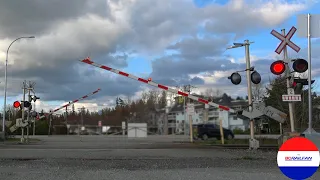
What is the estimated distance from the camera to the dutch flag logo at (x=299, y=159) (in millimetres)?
5336

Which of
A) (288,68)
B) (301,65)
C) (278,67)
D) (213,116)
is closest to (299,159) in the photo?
(301,65)

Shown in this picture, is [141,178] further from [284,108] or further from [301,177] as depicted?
[284,108]

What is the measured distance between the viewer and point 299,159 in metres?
5.40

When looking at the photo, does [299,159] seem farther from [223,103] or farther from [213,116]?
[213,116]

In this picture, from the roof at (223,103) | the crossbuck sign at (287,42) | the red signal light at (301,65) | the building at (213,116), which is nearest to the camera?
the red signal light at (301,65)

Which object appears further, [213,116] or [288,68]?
[213,116]


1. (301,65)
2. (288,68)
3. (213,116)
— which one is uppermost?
(288,68)

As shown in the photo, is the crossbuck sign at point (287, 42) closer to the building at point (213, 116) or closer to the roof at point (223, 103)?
the building at point (213, 116)

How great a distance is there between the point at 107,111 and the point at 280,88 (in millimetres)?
56121

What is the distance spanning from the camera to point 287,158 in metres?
5.43

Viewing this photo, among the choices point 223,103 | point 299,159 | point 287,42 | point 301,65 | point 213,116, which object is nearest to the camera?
point 299,159

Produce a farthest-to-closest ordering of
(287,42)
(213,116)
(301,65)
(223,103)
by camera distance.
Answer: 1. (213,116)
2. (223,103)
3. (287,42)
4. (301,65)

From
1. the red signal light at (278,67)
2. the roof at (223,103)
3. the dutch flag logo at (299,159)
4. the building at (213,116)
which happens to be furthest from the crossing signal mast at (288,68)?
the roof at (223,103)

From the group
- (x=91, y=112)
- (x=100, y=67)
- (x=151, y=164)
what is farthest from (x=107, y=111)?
(x=151, y=164)
